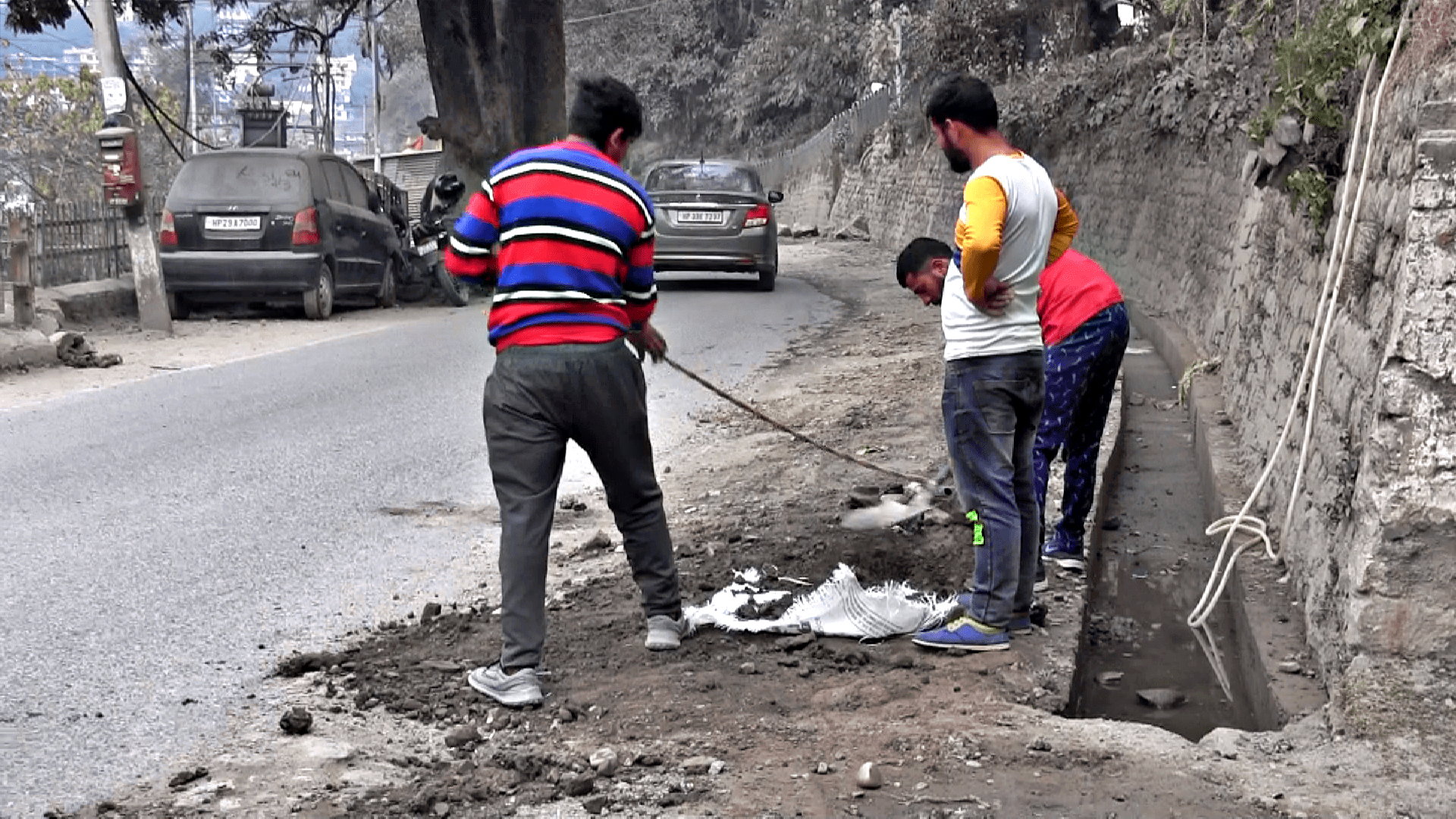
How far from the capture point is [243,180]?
16062 millimetres

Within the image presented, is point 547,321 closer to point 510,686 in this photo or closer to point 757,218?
point 510,686

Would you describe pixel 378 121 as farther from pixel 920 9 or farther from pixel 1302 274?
pixel 1302 274

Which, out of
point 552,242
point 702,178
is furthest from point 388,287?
point 552,242

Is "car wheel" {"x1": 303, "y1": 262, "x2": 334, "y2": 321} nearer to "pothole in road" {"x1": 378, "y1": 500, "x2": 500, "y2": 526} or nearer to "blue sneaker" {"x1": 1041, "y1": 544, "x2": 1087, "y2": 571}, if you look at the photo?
"pothole in road" {"x1": 378, "y1": 500, "x2": 500, "y2": 526}

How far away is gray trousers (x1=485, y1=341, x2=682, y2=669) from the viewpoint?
14.5 feet

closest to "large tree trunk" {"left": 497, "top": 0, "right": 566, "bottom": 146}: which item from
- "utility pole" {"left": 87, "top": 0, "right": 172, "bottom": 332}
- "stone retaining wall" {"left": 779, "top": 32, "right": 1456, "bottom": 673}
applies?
"utility pole" {"left": 87, "top": 0, "right": 172, "bottom": 332}

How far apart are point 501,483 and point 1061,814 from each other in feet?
6.17

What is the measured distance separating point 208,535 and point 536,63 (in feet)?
53.8

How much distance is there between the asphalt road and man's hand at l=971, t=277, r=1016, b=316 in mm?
2326

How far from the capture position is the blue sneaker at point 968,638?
15.9 feet

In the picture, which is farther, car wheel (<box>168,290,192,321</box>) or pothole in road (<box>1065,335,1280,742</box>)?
car wheel (<box>168,290,192,321</box>)

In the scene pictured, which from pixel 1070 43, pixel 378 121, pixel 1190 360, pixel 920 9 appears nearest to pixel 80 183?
pixel 378 121

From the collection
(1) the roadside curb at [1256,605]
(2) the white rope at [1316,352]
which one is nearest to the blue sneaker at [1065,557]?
(2) the white rope at [1316,352]

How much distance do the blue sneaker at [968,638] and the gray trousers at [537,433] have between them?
1.16 m
